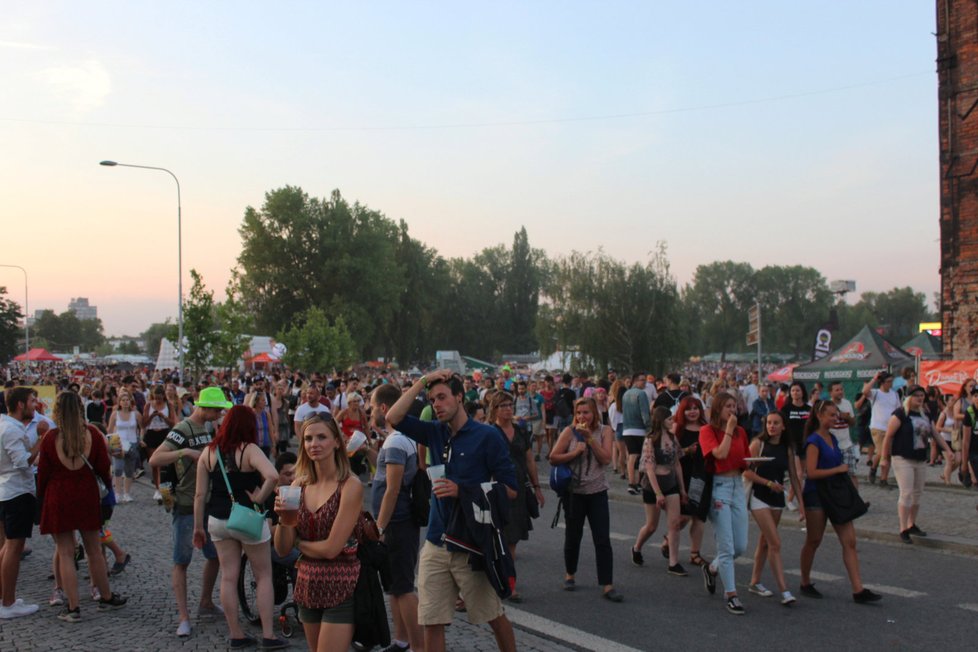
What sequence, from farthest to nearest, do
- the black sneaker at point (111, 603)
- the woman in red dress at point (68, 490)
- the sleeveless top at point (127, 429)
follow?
the sleeveless top at point (127, 429) → the black sneaker at point (111, 603) → the woman in red dress at point (68, 490)

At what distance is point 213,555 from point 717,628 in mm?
3765

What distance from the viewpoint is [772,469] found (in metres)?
7.29

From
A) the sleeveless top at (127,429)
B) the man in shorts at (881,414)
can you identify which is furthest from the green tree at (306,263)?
the man in shorts at (881,414)

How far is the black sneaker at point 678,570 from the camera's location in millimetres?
8102

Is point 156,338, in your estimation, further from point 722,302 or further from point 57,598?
point 57,598

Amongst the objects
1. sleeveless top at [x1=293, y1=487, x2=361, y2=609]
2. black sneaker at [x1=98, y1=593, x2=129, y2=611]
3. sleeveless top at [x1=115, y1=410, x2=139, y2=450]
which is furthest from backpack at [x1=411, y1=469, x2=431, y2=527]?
sleeveless top at [x1=115, y1=410, x2=139, y2=450]

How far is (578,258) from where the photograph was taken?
153ft

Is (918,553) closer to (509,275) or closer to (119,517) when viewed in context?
(119,517)

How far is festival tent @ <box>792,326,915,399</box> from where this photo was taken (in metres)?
22.6

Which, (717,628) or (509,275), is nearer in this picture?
(717,628)

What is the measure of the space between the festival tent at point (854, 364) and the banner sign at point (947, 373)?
897 mm

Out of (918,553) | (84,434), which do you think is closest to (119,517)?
(84,434)

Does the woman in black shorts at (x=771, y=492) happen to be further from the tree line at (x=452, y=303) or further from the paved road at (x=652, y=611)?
the tree line at (x=452, y=303)

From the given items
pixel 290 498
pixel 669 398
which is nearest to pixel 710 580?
pixel 290 498
